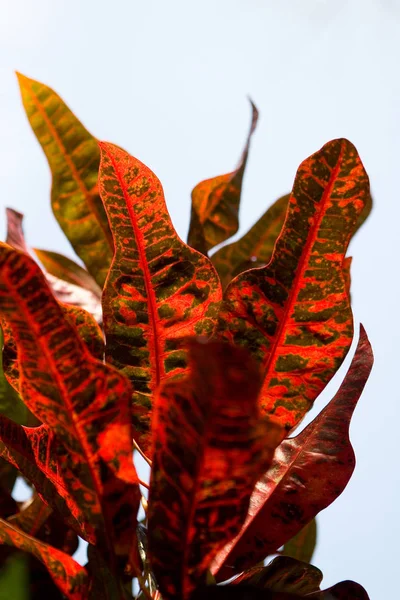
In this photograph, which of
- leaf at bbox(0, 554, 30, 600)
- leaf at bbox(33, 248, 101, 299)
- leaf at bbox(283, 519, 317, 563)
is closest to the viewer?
leaf at bbox(0, 554, 30, 600)

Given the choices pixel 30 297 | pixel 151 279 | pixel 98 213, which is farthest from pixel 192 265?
pixel 98 213

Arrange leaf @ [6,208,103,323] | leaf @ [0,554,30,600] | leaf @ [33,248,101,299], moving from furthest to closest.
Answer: leaf @ [33,248,101,299] → leaf @ [6,208,103,323] → leaf @ [0,554,30,600]

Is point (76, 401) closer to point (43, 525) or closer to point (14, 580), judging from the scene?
point (14, 580)

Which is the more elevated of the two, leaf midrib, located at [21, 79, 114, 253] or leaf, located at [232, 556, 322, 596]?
leaf midrib, located at [21, 79, 114, 253]

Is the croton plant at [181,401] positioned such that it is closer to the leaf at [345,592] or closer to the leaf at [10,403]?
the leaf at [345,592]

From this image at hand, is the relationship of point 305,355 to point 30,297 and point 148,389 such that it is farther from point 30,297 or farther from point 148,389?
point 30,297

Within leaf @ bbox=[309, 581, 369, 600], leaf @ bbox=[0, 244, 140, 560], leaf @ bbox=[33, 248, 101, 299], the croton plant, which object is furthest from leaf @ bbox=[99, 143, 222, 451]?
leaf @ bbox=[33, 248, 101, 299]

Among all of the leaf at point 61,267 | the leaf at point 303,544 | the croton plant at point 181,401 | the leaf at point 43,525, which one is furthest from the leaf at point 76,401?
the leaf at point 61,267

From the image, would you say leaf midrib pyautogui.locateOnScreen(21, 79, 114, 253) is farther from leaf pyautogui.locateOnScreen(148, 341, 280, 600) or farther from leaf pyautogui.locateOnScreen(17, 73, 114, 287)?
leaf pyautogui.locateOnScreen(148, 341, 280, 600)
